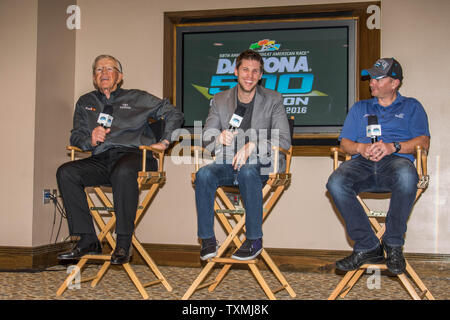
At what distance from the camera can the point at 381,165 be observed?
3.15 metres

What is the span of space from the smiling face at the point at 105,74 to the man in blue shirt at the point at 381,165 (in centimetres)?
173

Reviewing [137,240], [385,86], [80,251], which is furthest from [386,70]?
[80,251]

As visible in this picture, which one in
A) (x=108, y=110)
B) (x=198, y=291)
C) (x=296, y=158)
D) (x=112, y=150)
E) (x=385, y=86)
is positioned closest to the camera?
(x=385, y=86)

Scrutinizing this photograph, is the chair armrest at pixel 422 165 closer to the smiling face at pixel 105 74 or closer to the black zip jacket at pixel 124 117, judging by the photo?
the black zip jacket at pixel 124 117

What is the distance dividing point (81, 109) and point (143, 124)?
0.48 m

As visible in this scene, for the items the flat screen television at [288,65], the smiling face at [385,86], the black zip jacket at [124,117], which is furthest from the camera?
the flat screen television at [288,65]

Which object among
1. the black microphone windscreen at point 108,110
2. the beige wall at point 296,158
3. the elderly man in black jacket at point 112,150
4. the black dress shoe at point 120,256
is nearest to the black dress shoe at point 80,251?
the elderly man in black jacket at point 112,150

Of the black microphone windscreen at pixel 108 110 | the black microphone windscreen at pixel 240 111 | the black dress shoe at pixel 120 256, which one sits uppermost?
the black microphone windscreen at pixel 108 110

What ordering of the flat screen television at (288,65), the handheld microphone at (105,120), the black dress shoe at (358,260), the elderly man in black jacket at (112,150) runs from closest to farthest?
1. the black dress shoe at (358,260)
2. the elderly man in black jacket at (112,150)
3. the handheld microphone at (105,120)
4. the flat screen television at (288,65)

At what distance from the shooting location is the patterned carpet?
10.7ft

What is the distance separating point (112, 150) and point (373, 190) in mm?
1776

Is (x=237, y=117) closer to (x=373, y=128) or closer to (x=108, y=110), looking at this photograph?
(x=373, y=128)

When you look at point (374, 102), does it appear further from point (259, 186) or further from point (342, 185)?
point (259, 186)

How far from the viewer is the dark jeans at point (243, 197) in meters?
3.00
